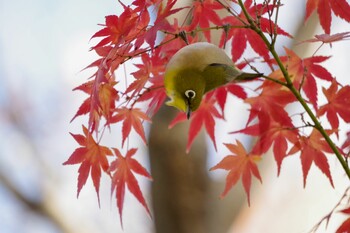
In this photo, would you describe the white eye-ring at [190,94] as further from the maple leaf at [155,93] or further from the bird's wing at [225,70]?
the maple leaf at [155,93]

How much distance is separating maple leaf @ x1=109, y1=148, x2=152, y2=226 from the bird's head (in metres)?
0.20

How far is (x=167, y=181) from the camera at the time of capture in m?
1.61

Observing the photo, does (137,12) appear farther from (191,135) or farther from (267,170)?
(267,170)

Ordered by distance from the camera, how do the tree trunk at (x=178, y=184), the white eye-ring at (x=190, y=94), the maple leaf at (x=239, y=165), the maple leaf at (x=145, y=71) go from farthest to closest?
the tree trunk at (x=178, y=184) < the maple leaf at (x=239, y=165) < the maple leaf at (x=145, y=71) < the white eye-ring at (x=190, y=94)

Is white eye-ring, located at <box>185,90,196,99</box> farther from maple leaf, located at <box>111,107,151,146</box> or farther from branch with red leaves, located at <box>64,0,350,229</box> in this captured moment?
maple leaf, located at <box>111,107,151,146</box>

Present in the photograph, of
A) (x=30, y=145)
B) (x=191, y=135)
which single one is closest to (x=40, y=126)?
(x=30, y=145)

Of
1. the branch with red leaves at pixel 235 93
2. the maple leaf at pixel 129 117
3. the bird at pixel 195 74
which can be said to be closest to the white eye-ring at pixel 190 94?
the bird at pixel 195 74

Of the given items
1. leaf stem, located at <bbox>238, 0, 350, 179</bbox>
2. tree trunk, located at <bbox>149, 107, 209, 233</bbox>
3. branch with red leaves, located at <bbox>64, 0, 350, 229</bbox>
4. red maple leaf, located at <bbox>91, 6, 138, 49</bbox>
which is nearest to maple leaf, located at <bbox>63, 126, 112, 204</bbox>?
branch with red leaves, located at <bbox>64, 0, 350, 229</bbox>

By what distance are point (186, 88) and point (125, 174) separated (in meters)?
0.24

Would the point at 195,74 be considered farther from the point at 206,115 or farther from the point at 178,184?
the point at 178,184

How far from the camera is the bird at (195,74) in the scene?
0.58 m

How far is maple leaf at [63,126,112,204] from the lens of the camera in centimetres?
71

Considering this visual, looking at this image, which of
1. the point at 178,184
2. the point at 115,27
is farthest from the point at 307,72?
the point at 178,184

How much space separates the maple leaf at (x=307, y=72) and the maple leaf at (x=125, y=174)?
24cm
